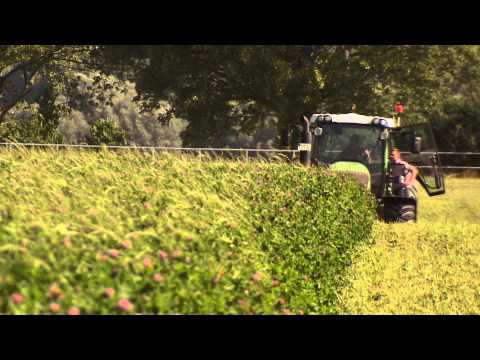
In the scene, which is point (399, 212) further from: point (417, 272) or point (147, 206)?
point (147, 206)

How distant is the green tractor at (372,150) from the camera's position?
19.1 m

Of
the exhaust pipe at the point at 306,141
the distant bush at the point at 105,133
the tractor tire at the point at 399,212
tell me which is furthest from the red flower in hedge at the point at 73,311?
the distant bush at the point at 105,133

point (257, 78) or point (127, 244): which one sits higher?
point (127, 244)

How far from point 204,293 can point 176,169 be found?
5.62 metres

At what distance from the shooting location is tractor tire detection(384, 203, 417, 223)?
19344mm

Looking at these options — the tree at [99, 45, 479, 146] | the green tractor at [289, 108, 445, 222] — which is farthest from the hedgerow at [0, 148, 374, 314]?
the tree at [99, 45, 479, 146]

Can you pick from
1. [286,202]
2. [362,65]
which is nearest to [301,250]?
[286,202]

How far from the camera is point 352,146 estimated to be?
63.3ft

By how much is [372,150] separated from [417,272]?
6.23 m

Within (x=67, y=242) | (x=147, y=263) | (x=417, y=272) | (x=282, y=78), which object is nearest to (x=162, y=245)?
(x=147, y=263)

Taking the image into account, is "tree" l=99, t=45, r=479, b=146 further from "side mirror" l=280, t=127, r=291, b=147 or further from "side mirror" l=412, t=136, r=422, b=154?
→ "side mirror" l=412, t=136, r=422, b=154

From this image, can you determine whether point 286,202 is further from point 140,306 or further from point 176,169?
point 140,306

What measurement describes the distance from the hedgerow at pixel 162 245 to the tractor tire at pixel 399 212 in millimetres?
7147

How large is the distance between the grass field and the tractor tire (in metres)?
0.58
